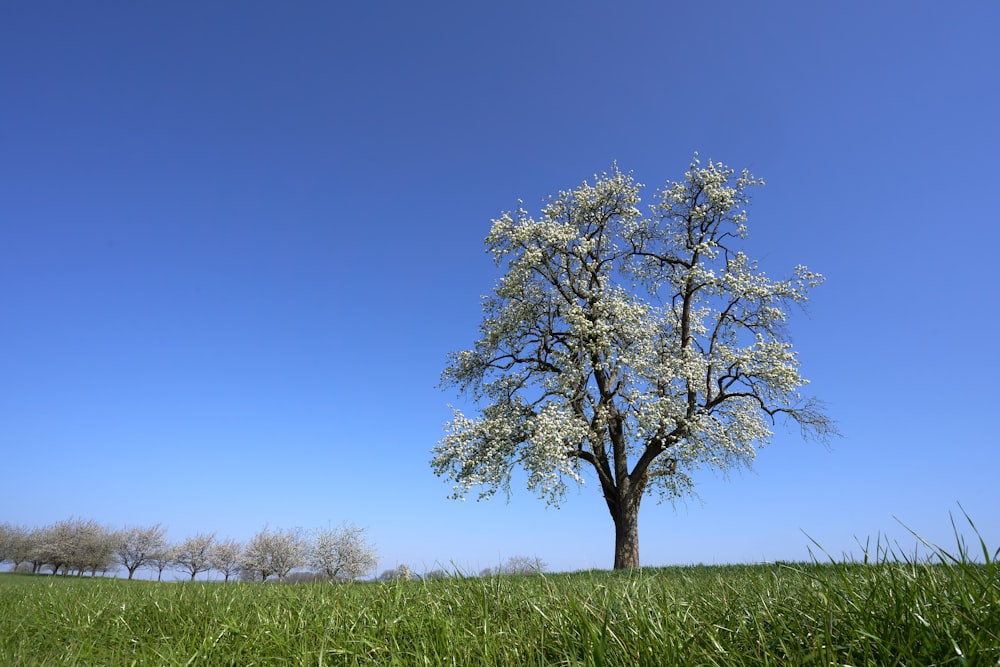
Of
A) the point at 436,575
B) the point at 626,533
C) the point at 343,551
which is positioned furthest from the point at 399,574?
the point at 343,551

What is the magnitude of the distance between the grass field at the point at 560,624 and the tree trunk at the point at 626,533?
1585cm

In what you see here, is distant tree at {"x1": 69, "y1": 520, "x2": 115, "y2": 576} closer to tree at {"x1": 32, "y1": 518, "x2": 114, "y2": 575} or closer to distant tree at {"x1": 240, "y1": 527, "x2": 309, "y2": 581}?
tree at {"x1": 32, "y1": 518, "x2": 114, "y2": 575}

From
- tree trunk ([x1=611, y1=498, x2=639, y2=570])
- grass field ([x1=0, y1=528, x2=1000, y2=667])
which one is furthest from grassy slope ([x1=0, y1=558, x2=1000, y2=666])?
tree trunk ([x1=611, y1=498, x2=639, y2=570])

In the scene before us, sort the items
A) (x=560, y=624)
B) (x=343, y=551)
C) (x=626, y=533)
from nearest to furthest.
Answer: (x=560, y=624) < (x=626, y=533) < (x=343, y=551)

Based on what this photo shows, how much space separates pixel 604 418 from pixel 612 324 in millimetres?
3766

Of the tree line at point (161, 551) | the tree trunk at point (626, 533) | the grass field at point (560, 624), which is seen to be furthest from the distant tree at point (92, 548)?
the grass field at point (560, 624)

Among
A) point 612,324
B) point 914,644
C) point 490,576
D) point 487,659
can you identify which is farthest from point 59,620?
point 612,324

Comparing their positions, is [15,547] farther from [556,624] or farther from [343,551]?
[556,624]

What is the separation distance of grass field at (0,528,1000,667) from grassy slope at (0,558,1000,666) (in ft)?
0.05

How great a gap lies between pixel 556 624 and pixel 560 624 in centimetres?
7

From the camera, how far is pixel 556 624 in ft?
13.3

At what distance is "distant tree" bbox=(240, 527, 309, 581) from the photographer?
67375 millimetres

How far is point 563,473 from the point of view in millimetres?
19828

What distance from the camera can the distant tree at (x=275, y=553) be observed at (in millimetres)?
67375
